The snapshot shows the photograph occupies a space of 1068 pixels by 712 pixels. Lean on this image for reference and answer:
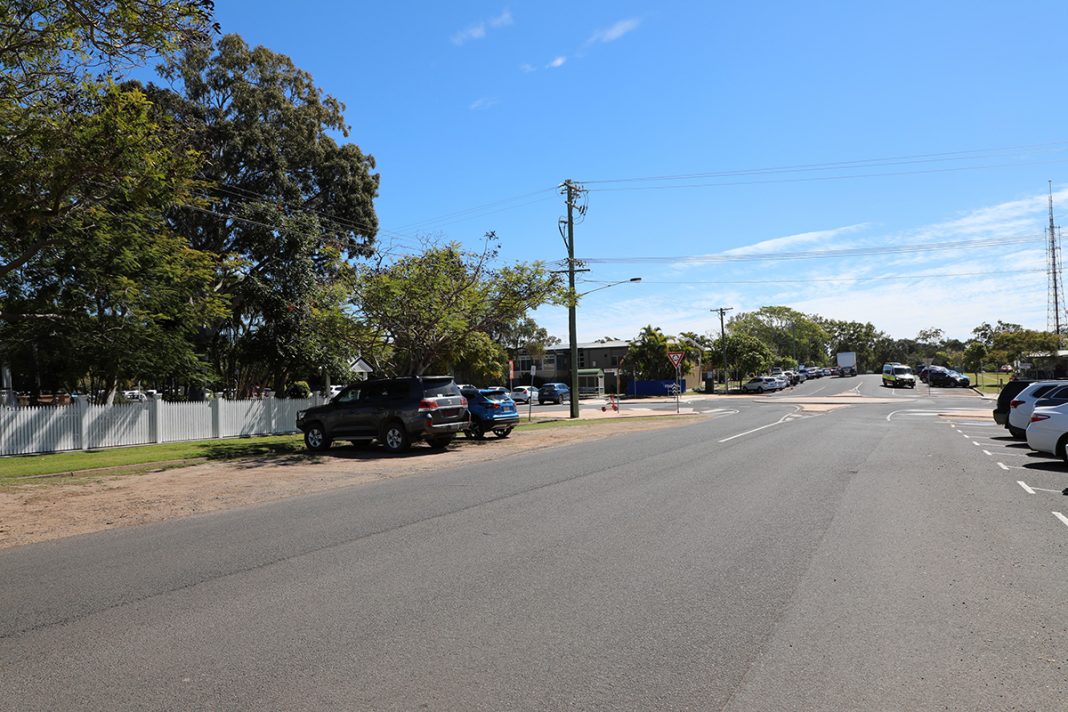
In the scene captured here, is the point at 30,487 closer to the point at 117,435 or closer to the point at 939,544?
the point at 117,435

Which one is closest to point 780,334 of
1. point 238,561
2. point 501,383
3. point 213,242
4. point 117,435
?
point 501,383

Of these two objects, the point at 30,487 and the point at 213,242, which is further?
the point at 213,242

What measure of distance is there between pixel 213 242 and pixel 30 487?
22873mm

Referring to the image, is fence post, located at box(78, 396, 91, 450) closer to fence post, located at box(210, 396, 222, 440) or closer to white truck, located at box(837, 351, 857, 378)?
fence post, located at box(210, 396, 222, 440)

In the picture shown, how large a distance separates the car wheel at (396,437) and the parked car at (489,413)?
4.42 m

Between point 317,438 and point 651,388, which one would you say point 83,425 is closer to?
point 317,438

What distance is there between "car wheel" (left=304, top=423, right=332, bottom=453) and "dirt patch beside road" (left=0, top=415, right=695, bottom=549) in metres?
0.33

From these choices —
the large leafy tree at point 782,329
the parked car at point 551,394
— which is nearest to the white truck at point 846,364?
the large leafy tree at point 782,329

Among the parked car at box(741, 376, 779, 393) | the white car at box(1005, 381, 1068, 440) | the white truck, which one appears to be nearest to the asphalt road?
the white car at box(1005, 381, 1068, 440)

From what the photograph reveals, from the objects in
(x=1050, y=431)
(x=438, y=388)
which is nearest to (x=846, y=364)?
(x=1050, y=431)

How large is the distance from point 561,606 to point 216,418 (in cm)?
2420

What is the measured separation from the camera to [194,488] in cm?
1351

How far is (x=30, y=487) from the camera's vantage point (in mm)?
13477

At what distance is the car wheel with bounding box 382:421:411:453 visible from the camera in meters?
18.8
